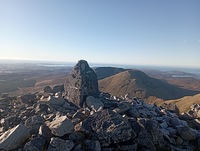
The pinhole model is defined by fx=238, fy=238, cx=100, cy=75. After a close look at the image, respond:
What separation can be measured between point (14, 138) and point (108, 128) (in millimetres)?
4258

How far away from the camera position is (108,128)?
11.1 metres

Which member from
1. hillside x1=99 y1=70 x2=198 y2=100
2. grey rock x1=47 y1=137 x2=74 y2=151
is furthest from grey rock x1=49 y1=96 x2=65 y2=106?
hillside x1=99 y1=70 x2=198 y2=100

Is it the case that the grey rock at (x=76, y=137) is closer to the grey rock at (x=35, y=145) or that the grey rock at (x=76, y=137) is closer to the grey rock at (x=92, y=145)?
the grey rock at (x=92, y=145)

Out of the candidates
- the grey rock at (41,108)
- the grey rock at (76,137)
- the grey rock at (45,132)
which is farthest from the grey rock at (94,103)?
the grey rock at (45,132)

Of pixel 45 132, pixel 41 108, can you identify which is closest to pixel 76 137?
pixel 45 132

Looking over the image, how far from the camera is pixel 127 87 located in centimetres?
9712

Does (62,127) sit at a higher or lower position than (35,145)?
higher

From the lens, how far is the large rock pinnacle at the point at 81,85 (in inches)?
666

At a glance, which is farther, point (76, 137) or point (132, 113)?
point (132, 113)

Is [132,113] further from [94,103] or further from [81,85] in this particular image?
[81,85]

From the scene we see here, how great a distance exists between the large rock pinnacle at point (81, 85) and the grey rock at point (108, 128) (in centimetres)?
504

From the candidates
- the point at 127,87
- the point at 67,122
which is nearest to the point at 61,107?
the point at 67,122

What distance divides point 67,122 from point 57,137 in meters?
0.97

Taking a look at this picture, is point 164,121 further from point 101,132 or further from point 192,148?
point 101,132
